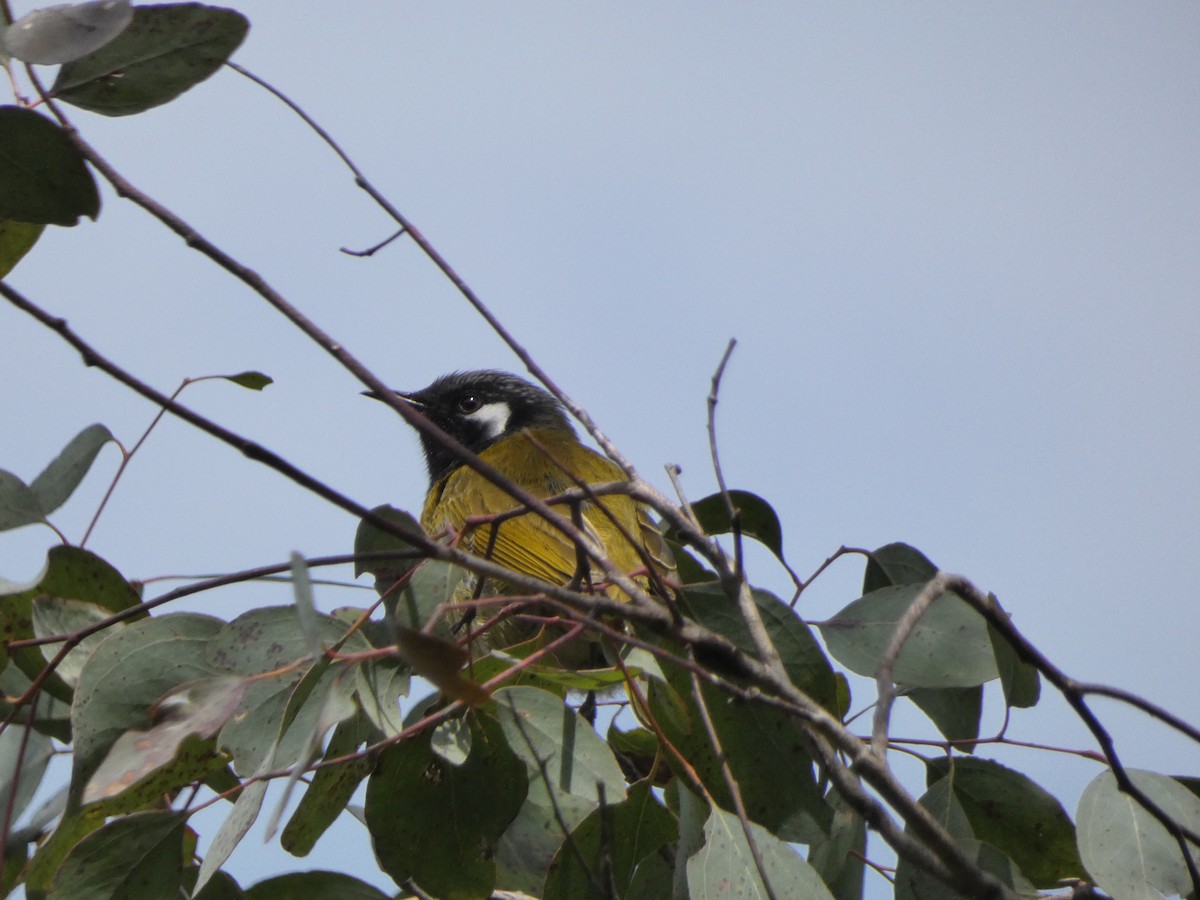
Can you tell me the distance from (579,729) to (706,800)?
0.23 metres

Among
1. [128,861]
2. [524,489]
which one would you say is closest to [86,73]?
[524,489]

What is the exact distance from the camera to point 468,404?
5.96m

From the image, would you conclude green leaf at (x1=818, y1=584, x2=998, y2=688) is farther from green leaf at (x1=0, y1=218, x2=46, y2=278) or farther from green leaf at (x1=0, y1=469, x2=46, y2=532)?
green leaf at (x1=0, y1=218, x2=46, y2=278)

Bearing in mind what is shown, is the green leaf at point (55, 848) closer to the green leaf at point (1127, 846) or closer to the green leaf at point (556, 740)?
the green leaf at point (556, 740)

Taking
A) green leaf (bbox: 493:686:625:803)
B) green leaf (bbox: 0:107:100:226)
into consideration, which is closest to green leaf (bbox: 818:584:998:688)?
green leaf (bbox: 493:686:625:803)

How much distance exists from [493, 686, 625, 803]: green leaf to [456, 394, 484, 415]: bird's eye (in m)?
4.17

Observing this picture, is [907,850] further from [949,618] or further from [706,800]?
[949,618]

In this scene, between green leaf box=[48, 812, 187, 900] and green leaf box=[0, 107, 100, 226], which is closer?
green leaf box=[0, 107, 100, 226]

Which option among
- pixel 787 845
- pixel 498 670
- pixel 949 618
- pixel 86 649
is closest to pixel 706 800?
pixel 787 845

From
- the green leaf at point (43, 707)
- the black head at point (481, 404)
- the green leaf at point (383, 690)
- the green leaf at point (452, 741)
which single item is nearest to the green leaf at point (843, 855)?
the green leaf at point (452, 741)

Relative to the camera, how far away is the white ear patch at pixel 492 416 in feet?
19.4

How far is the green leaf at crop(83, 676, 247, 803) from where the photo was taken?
52.6 inches

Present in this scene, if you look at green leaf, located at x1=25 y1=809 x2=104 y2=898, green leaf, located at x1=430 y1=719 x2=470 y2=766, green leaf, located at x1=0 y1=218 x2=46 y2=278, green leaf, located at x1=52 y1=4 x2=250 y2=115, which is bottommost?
green leaf, located at x1=25 y1=809 x2=104 y2=898

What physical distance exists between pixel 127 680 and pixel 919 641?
1236 millimetres
